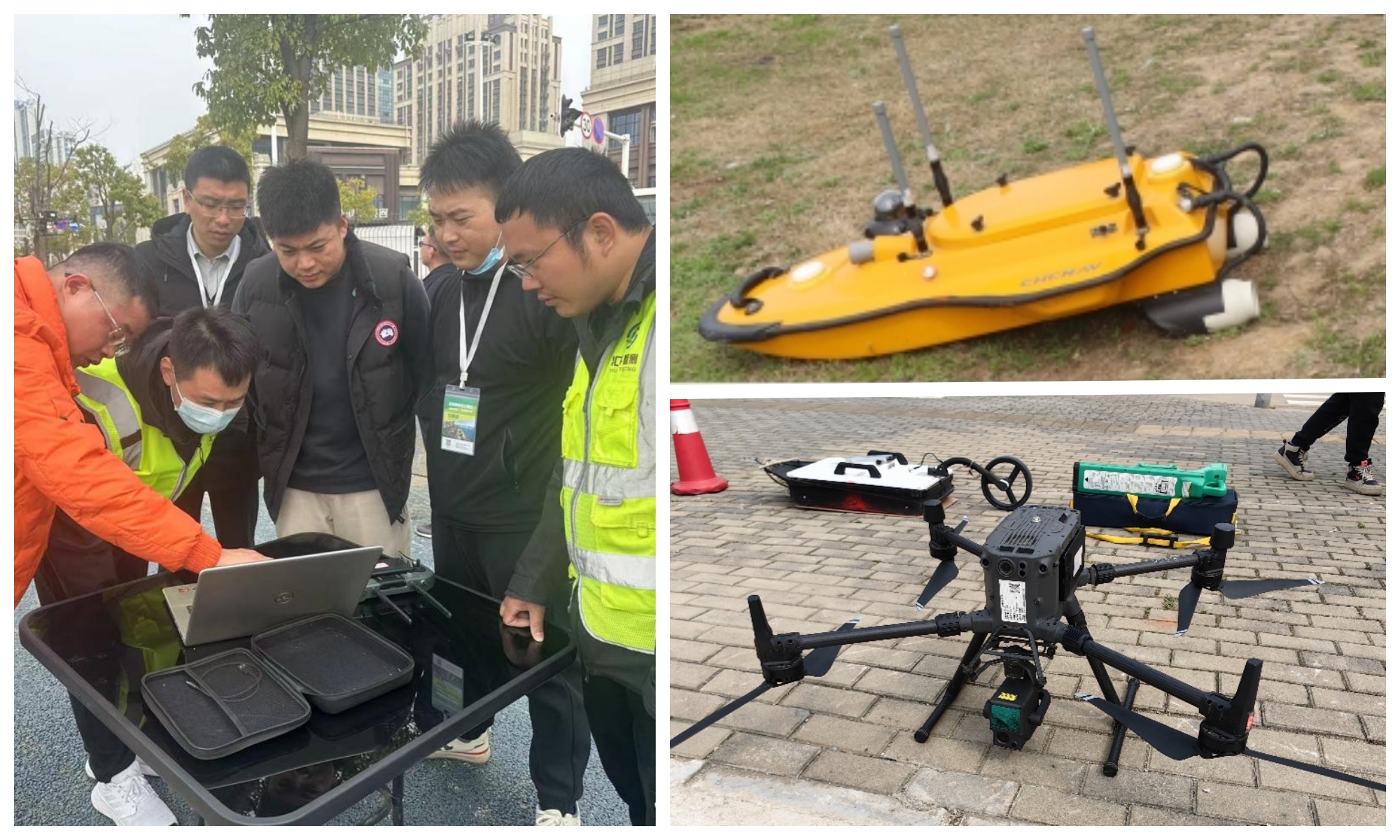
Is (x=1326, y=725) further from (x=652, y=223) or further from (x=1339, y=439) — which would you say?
(x=1339, y=439)

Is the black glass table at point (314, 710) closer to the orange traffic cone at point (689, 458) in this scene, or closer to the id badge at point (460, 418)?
the id badge at point (460, 418)

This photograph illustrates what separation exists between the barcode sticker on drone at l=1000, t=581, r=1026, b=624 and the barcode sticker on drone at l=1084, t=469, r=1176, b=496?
8.26 ft

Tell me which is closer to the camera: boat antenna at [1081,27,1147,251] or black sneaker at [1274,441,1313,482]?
boat antenna at [1081,27,1147,251]

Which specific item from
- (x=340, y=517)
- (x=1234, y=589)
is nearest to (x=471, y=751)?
(x=340, y=517)

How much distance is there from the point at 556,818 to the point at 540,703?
323mm

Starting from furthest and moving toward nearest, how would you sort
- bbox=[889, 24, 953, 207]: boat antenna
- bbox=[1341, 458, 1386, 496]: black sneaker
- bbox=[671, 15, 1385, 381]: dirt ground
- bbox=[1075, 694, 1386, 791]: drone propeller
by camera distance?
bbox=[1341, 458, 1386, 496]: black sneaker
bbox=[671, 15, 1385, 381]: dirt ground
bbox=[889, 24, 953, 207]: boat antenna
bbox=[1075, 694, 1386, 791]: drone propeller

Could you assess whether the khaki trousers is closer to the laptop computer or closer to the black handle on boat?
the laptop computer

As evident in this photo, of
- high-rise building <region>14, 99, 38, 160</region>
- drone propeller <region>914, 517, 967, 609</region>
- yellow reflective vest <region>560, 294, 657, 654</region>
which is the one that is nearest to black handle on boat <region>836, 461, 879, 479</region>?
drone propeller <region>914, 517, 967, 609</region>

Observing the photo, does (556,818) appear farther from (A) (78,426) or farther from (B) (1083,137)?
(B) (1083,137)

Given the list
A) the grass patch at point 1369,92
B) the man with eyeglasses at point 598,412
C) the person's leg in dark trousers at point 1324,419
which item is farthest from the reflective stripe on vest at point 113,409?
the person's leg in dark trousers at point 1324,419

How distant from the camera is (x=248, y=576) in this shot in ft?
6.31

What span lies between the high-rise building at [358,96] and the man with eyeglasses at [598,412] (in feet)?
1.39

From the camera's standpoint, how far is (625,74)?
7.29 feet

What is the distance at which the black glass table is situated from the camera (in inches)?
62.4
